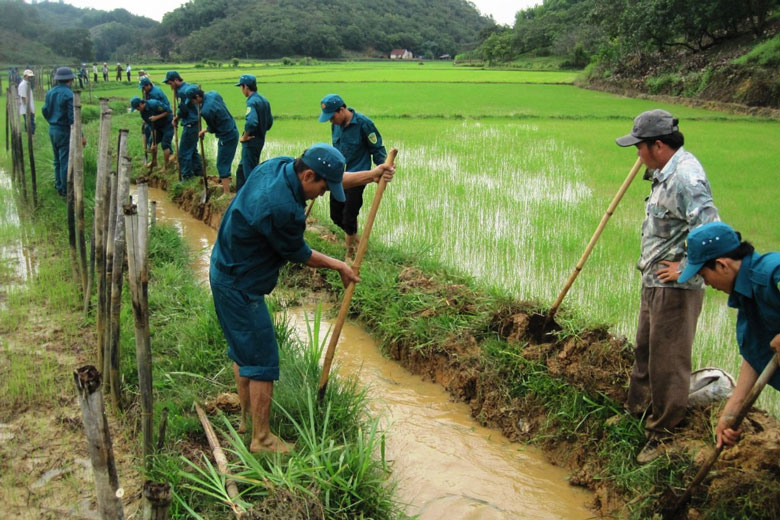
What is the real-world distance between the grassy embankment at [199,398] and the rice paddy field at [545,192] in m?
1.99

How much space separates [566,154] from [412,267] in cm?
684

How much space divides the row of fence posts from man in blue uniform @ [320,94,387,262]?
2.22 meters

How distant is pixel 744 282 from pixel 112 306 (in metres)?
3.32

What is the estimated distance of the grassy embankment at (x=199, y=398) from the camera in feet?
9.56

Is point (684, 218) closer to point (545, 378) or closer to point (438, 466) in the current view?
point (545, 378)

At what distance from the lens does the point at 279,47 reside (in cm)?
6831

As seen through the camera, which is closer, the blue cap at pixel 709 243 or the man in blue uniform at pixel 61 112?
the blue cap at pixel 709 243

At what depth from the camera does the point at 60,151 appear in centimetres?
864

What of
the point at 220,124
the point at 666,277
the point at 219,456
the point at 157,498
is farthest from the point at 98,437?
the point at 220,124

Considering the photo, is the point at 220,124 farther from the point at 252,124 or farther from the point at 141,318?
the point at 141,318

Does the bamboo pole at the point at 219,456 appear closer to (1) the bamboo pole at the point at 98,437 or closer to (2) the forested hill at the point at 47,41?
(1) the bamboo pole at the point at 98,437

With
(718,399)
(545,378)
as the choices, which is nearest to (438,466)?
(545,378)

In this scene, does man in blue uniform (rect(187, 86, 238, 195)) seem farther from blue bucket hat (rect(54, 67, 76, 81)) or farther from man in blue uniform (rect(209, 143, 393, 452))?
man in blue uniform (rect(209, 143, 393, 452))

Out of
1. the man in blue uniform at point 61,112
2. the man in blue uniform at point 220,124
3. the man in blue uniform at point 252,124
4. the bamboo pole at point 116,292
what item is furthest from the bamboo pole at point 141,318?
the man in blue uniform at point 61,112
